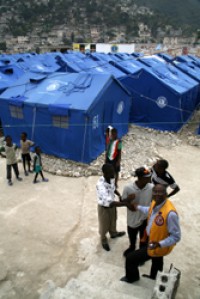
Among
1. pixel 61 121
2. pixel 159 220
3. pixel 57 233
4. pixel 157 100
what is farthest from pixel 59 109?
pixel 157 100

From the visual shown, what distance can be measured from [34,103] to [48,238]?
4.11 metres

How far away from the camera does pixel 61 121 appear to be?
6.95m

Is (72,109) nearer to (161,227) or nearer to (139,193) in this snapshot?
(139,193)

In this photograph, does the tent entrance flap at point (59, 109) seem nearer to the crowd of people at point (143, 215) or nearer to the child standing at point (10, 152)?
the child standing at point (10, 152)

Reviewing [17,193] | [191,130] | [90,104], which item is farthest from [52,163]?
[191,130]

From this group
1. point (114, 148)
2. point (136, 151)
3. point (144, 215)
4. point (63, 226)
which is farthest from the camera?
point (136, 151)

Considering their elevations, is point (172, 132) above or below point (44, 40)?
below

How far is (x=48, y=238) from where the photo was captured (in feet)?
14.3

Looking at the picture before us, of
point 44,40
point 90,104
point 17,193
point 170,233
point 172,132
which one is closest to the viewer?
point 170,233

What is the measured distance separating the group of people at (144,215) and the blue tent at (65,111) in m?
3.31

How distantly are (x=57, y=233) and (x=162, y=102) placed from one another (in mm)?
7314

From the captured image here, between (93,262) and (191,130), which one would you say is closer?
(93,262)

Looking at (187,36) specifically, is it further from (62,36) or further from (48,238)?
(48,238)

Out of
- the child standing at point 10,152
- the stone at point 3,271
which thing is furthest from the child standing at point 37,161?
the stone at point 3,271
